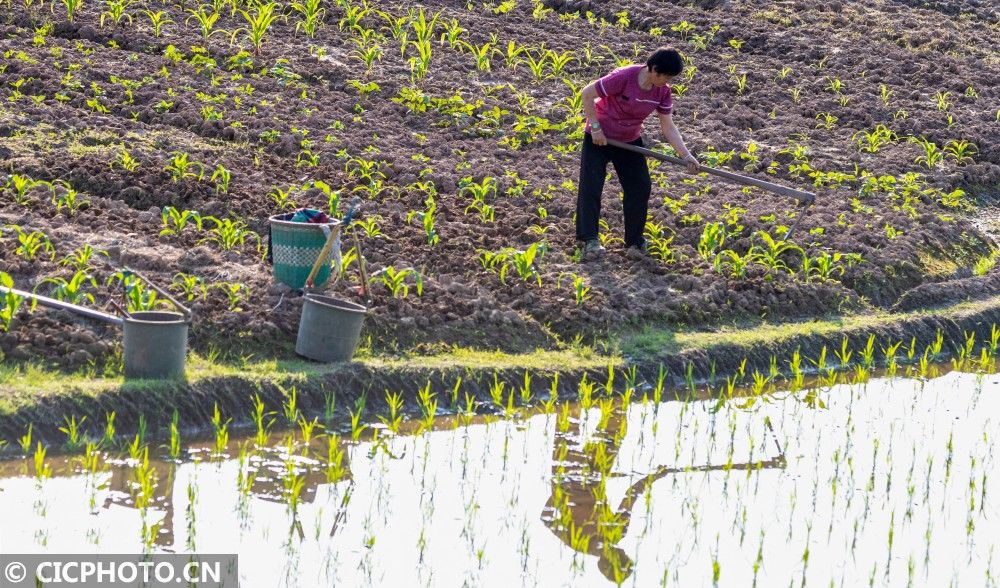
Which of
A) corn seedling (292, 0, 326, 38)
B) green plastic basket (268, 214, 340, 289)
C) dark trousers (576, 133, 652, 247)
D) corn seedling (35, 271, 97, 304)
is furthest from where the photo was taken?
corn seedling (292, 0, 326, 38)

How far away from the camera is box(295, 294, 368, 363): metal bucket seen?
665 cm

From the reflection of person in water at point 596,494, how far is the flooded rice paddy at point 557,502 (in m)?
0.01

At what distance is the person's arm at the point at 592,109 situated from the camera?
26.7 ft

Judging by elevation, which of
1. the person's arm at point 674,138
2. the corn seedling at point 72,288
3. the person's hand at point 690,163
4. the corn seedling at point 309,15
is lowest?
the corn seedling at point 72,288

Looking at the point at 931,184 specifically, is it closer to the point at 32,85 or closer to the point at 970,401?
the point at 970,401

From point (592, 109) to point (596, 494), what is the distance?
122 inches

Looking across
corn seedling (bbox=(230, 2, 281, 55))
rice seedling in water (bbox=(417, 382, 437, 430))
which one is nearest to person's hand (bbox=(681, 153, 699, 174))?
rice seedling in water (bbox=(417, 382, 437, 430))

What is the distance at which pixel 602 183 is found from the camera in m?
8.47

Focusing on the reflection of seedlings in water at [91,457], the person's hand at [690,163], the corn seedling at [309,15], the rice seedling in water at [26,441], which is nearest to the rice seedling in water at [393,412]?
the reflection of seedlings in water at [91,457]

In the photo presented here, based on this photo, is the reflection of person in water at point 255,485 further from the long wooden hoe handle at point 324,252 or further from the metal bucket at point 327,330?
the long wooden hoe handle at point 324,252

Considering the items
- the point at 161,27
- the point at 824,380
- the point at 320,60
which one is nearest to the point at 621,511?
the point at 824,380

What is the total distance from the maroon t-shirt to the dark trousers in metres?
0.14

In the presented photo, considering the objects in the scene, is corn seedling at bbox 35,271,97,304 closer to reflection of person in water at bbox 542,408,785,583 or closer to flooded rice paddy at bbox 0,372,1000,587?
flooded rice paddy at bbox 0,372,1000,587

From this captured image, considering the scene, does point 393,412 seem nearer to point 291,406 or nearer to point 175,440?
point 291,406
